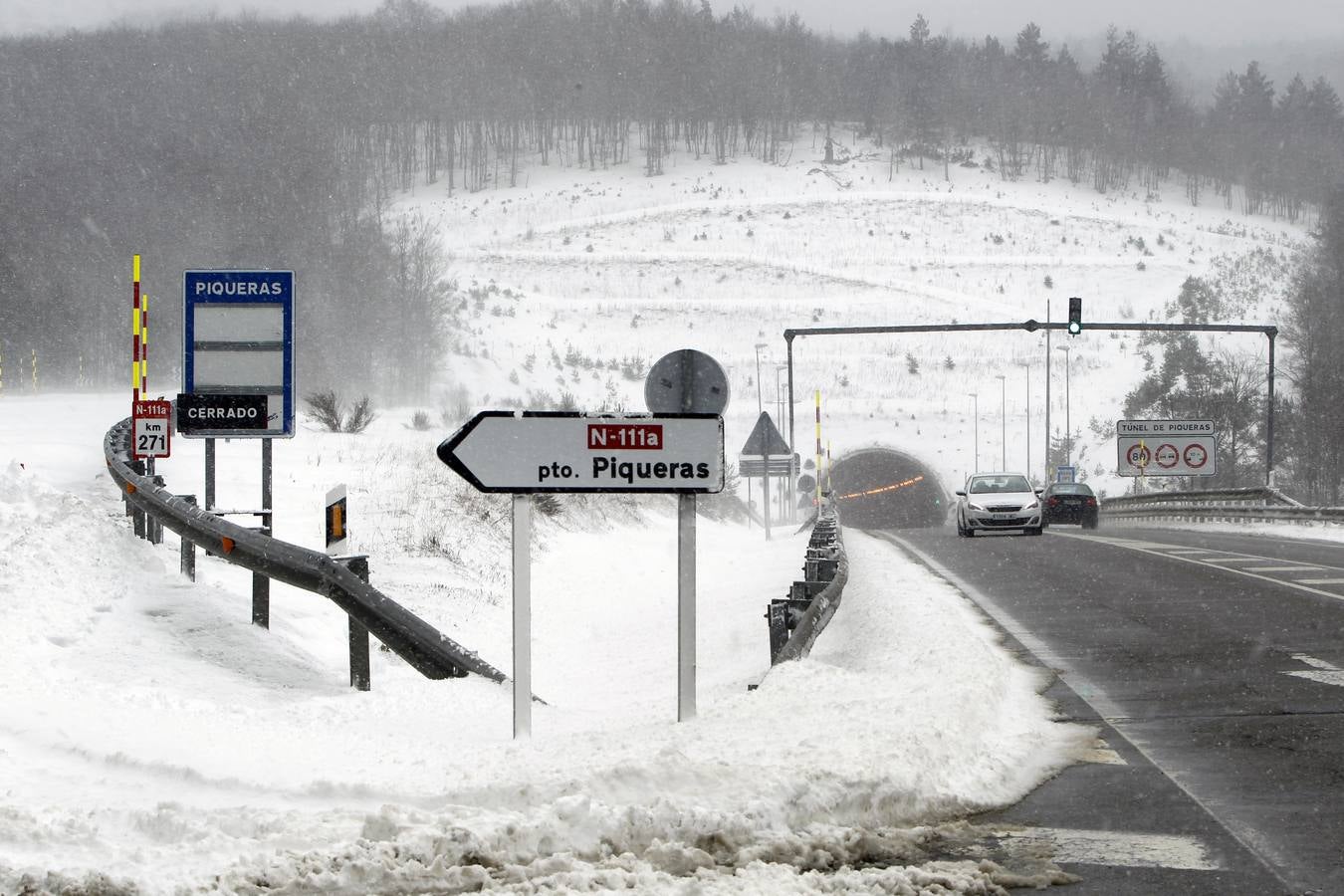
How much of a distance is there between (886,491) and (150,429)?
85.4m

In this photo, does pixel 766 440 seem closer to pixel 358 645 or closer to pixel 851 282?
pixel 358 645

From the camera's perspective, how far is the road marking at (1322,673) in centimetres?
976

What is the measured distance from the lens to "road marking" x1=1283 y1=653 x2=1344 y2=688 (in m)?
9.76

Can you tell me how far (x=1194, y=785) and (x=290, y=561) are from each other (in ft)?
17.7

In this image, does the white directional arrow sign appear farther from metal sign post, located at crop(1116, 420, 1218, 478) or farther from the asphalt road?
metal sign post, located at crop(1116, 420, 1218, 478)

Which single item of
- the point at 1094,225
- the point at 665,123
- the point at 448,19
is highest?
the point at 448,19

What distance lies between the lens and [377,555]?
17062 mm

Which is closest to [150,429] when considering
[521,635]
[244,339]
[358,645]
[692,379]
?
[244,339]

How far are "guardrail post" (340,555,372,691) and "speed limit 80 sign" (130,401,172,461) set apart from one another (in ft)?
25.8

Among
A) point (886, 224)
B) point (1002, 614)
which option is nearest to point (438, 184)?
point (886, 224)

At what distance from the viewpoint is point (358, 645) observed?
9195 millimetres

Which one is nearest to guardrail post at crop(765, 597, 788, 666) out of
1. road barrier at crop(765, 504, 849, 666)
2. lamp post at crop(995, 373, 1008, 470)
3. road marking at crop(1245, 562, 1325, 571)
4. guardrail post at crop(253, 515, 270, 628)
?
road barrier at crop(765, 504, 849, 666)

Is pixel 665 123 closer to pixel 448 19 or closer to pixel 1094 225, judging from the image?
pixel 448 19

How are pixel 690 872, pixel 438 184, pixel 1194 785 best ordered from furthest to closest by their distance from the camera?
pixel 438 184 < pixel 1194 785 < pixel 690 872
